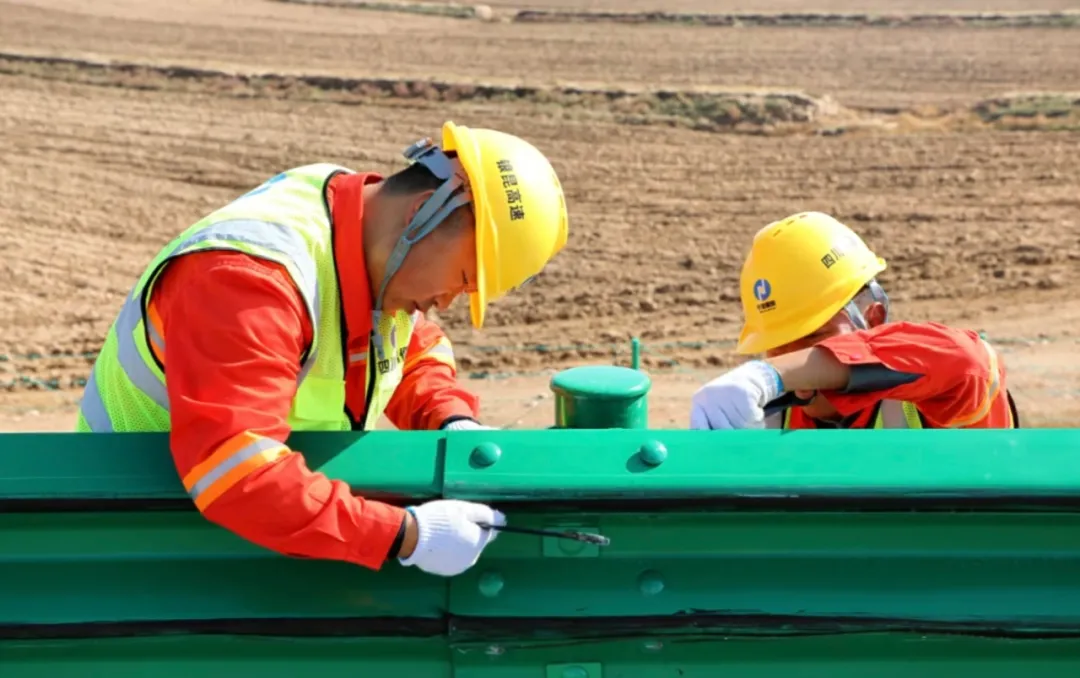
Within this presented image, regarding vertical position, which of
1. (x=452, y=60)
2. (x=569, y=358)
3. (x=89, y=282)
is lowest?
(x=569, y=358)

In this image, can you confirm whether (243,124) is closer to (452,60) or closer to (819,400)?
(452,60)

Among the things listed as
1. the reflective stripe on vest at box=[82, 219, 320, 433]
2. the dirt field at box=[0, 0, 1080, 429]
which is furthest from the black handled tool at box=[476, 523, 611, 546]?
the dirt field at box=[0, 0, 1080, 429]

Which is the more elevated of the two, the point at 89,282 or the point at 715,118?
the point at 715,118

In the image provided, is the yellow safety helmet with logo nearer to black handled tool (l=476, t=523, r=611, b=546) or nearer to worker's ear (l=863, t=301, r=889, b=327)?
black handled tool (l=476, t=523, r=611, b=546)

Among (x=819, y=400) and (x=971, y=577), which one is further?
(x=819, y=400)

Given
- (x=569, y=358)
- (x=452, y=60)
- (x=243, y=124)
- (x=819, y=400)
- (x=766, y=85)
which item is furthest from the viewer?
(x=452, y=60)

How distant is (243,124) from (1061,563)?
17.0m

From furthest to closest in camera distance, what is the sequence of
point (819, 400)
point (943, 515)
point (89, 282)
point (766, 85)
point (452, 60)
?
point (452, 60) < point (766, 85) < point (89, 282) < point (819, 400) < point (943, 515)

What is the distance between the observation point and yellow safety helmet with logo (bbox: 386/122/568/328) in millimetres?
2740

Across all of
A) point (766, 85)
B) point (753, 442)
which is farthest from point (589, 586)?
point (766, 85)

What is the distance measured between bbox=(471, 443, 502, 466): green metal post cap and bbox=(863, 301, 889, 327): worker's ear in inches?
78.1

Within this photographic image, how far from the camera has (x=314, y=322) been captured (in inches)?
102

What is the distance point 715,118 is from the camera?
18094 mm

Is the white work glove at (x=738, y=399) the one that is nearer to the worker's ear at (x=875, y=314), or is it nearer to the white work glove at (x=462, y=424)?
the white work glove at (x=462, y=424)
